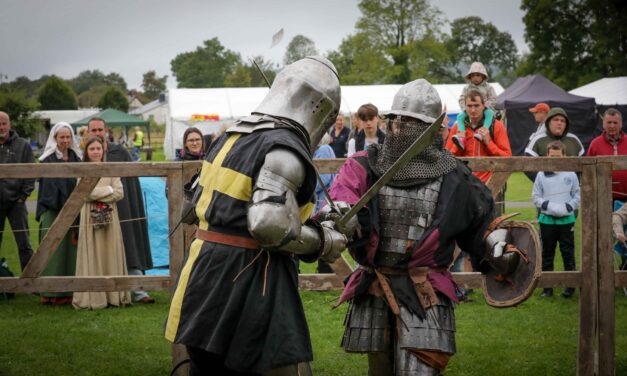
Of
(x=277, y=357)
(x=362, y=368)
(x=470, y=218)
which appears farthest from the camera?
(x=362, y=368)

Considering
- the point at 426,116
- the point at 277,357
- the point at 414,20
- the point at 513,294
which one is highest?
the point at 414,20

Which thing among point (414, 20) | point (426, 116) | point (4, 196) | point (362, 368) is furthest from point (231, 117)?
point (414, 20)

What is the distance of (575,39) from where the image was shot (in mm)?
42219

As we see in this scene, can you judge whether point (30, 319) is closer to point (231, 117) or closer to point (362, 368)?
point (362, 368)

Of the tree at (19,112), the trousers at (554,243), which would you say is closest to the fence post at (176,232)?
the trousers at (554,243)

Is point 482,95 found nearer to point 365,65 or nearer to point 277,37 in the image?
point 277,37

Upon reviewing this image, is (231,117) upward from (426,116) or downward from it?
upward

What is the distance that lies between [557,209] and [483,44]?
277 ft

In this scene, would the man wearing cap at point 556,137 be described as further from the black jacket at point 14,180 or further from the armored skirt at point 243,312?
the black jacket at point 14,180

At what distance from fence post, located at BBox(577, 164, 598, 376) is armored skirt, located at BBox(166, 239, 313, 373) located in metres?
2.55

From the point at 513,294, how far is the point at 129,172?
2504mm

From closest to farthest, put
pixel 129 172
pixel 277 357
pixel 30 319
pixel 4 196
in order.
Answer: pixel 277 357, pixel 129 172, pixel 30 319, pixel 4 196

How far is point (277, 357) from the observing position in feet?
9.45

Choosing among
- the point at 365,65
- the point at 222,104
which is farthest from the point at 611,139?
the point at 365,65
